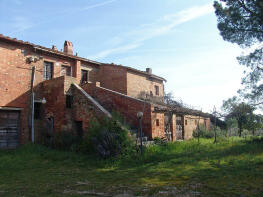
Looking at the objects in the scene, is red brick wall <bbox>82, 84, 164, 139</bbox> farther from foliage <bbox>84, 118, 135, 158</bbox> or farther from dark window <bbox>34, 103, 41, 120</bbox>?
dark window <bbox>34, 103, 41, 120</bbox>

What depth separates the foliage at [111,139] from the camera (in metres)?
9.06

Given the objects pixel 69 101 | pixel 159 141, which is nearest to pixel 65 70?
pixel 69 101

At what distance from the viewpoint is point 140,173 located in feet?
23.8

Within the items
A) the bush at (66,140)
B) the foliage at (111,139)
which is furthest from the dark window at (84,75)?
the foliage at (111,139)

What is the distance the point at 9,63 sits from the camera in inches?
496

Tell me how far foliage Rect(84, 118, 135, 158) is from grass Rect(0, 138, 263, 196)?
16.4 inches

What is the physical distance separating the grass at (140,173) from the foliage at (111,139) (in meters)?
0.42

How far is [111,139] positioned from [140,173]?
7.52 feet

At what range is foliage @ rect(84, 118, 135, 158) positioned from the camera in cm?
906

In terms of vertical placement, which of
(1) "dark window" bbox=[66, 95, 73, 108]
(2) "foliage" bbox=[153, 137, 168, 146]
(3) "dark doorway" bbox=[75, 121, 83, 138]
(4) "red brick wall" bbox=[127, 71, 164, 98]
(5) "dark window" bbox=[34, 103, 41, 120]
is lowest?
(2) "foliage" bbox=[153, 137, 168, 146]

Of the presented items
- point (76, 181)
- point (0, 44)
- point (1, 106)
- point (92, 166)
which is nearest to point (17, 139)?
point (1, 106)

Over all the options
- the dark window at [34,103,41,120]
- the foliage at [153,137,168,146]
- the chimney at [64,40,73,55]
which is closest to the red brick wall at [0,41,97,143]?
the dark window at [34,103,41,120]

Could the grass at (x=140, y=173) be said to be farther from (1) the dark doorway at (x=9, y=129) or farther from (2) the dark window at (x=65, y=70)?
(2) the dark window at (x=65, y=70)

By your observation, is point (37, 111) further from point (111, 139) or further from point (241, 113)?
point (241, 113)
